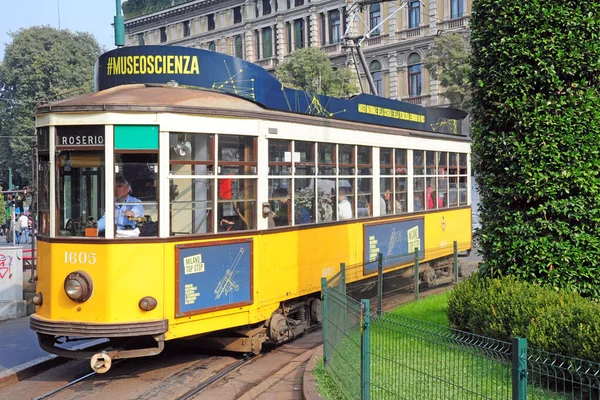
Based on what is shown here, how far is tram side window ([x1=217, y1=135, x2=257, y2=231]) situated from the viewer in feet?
29.8

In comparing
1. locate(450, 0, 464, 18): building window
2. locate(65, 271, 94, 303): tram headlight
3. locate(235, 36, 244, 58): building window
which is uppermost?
locate(235, 36, 244, 58): building window

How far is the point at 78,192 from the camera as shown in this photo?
8.70 m

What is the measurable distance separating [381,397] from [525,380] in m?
2.16

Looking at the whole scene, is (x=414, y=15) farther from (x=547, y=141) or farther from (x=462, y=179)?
(x=547, y=141)

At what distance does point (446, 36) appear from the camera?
1484 inches

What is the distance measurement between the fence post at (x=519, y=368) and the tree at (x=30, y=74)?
1964 inches

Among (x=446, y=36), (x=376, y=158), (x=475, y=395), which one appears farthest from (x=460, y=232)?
(x=446, y=36)

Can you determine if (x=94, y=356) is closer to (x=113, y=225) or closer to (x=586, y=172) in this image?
(x=113, y=225)

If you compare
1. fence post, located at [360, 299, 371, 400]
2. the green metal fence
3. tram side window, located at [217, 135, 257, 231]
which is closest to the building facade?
tram side window, located at [217, 135, 257, 231]

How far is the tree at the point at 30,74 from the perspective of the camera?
52438mm

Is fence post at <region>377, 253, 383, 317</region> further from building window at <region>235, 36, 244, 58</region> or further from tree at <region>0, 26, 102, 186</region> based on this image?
building window at <region>235, 36, 244, 58</region>

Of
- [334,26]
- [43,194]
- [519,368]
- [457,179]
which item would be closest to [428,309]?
[457,179]

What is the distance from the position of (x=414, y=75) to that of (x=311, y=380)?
41.1 metres

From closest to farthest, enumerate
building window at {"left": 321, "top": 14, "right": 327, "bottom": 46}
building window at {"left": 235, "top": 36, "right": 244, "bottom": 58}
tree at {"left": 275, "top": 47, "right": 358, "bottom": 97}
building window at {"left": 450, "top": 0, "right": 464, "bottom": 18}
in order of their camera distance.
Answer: tree at {"left": 275, "top": 47, "right": 358, "bottom": 97} → building window at {"left": 450, "top": 0, "right": 464, "bottom": 18} → building window at {"left": 321, "top": 14, "right": 327, "bottom": 46} → building window at {"left": 235, "top": 36, "right": 244, "bottom": 58}
